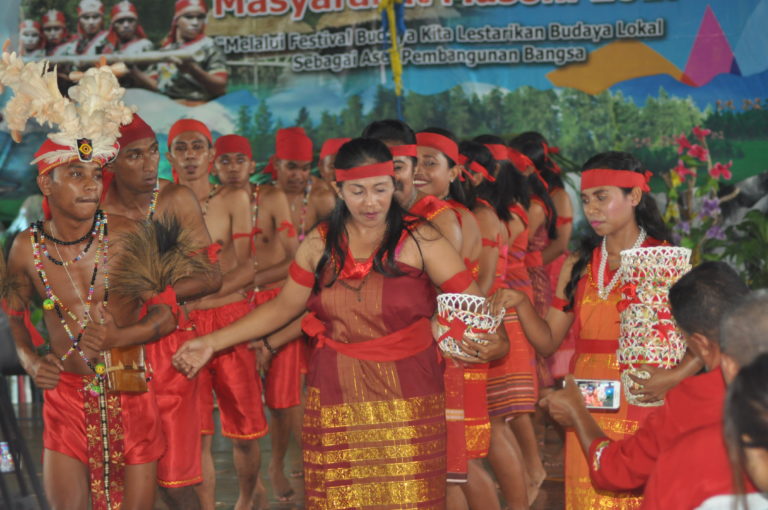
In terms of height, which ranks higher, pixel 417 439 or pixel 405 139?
pixel 405 139

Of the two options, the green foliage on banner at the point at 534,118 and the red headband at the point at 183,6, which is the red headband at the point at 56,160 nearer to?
the green foliage on banner at the point at 534,118

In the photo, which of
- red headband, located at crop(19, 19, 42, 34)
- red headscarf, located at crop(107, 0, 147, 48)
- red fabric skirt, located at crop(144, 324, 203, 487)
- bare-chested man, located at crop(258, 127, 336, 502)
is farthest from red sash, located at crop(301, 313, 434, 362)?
red headband, located at crop(19, 19, 42, 34)

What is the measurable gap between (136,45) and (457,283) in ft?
24.1

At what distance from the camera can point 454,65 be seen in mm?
10977

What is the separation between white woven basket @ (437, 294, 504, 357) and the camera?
4.15 metres

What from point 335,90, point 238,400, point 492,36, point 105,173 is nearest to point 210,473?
point 238,400

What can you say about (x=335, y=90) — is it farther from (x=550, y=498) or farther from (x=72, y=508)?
(x=72, y=508)

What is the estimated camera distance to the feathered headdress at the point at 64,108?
14.9ft

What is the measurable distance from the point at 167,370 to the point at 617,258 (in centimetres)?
213

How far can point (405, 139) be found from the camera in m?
5.34

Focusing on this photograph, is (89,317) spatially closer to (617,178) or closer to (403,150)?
(403,150)

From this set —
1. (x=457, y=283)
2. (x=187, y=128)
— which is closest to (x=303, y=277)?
(x=457, y=283)

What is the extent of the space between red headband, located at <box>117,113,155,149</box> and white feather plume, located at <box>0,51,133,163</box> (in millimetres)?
778

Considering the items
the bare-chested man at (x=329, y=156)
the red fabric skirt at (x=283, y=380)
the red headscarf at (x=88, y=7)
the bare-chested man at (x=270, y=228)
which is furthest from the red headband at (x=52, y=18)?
the red fabric skirt at (x=283, y=380)
